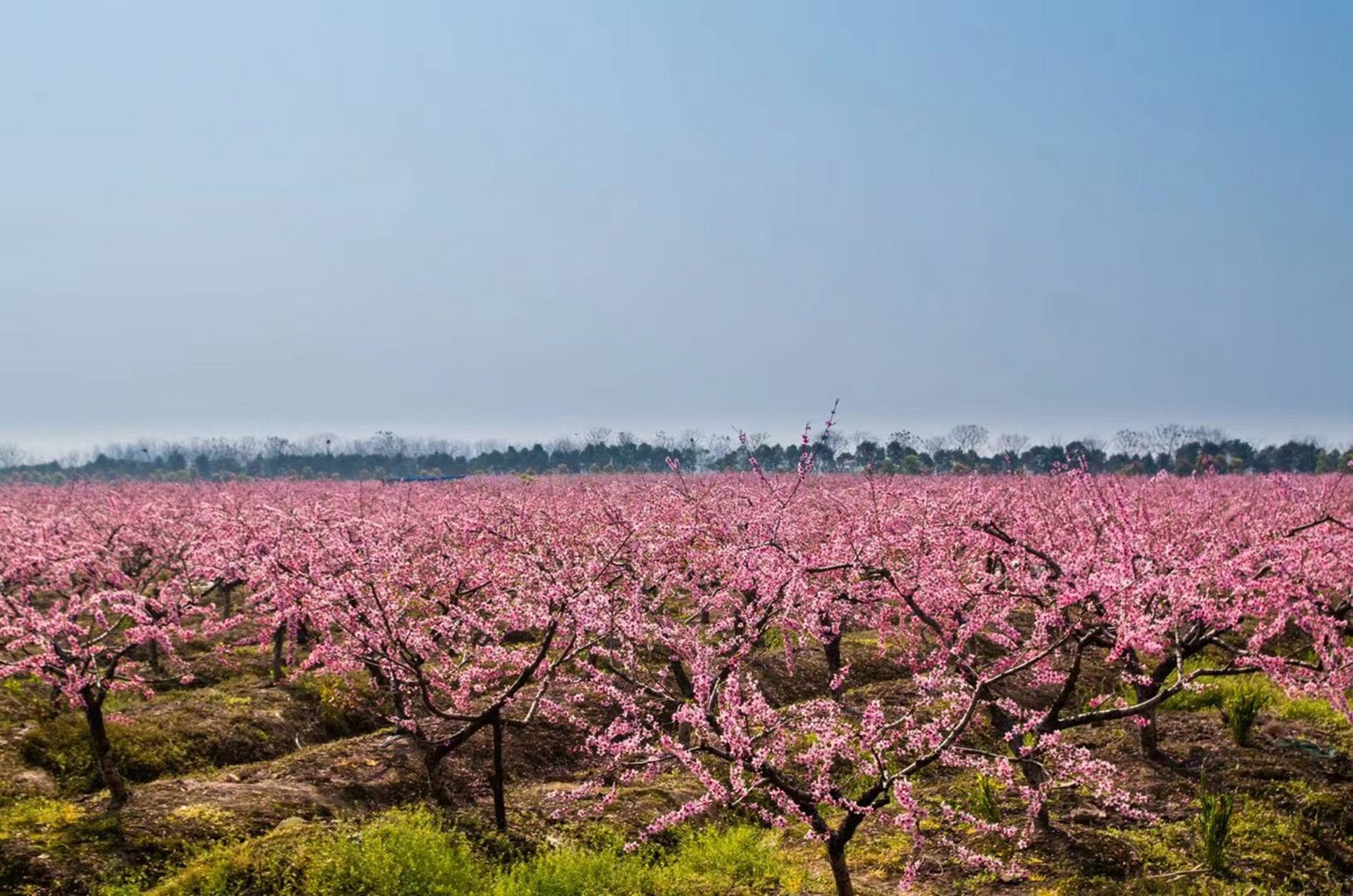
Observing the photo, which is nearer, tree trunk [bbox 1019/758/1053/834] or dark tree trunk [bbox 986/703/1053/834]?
dark tree trunk [bbox 986/703/1053/834]

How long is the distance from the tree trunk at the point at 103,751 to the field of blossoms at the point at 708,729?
0.04 metres

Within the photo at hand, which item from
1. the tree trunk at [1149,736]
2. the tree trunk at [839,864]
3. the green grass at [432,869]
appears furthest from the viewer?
the tree trunk at [1149,736]

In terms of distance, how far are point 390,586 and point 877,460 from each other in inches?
4325

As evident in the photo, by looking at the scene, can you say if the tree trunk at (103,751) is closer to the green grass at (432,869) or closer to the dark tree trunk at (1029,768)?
the green grass at (432,869)

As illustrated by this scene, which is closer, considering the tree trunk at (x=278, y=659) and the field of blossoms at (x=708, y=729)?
the field of blossoms at (x=708, y=729)

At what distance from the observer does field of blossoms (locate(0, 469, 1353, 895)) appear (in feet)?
25.8

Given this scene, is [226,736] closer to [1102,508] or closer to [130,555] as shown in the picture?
[130,555]

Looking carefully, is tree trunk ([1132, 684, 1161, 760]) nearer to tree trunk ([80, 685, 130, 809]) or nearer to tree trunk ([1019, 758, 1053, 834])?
tree trunk ([1019, 758, 1053, 834])

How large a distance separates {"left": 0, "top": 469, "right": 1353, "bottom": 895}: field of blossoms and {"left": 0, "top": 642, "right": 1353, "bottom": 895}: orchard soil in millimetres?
46

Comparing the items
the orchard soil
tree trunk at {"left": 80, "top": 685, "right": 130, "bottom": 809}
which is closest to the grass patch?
the orchard soil

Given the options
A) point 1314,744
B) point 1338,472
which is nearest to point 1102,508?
point 1314,744

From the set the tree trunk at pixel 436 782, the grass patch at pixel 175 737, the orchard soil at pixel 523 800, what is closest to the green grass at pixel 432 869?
the orchard soil at pixel 523 800

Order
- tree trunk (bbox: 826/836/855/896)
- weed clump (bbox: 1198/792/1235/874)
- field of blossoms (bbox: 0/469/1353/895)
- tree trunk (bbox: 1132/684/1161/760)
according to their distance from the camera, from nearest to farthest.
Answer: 1. tree trunk (bbox: 826/836/855/896)
2. field of blossoms (bbox: 0/469/1353/895)
3. weed clump (bbox: 1198/792/1235/874)
4. tree trunk (bbox: 1132/684/1161/760)

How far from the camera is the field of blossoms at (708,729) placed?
787 centimetres
